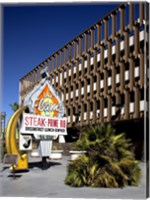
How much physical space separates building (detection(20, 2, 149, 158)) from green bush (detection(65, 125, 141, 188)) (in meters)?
12.1

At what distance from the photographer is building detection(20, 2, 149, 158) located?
97.3ft

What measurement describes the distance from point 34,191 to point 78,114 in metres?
29.5

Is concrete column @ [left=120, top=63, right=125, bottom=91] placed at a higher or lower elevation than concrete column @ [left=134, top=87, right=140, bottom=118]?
higher

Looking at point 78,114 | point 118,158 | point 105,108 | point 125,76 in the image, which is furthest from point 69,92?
point 118,158

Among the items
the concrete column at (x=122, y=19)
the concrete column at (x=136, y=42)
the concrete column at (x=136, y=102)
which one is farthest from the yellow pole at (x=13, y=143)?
the concrete column at (x=122, y=19)

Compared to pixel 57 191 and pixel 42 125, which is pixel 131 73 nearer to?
pixel 42 125

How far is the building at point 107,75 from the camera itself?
29656 mm

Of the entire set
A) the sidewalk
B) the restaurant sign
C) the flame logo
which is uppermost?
the flame logo

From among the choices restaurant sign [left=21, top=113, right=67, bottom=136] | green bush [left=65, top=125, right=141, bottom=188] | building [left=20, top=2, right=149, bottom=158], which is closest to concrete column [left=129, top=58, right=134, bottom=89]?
building [left=20, top=2, right=149, bottom=158]

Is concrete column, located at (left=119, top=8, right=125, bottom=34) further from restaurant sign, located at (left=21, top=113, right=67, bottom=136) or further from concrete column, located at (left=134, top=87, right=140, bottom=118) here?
restaurant sign, located at (left=21, top=113, right=67, bottom=136)

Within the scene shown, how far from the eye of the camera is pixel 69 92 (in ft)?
144

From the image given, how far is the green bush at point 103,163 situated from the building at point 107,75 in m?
12.1

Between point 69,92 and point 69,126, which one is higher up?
point 69,92

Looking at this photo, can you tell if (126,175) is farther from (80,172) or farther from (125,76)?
(125,76)
